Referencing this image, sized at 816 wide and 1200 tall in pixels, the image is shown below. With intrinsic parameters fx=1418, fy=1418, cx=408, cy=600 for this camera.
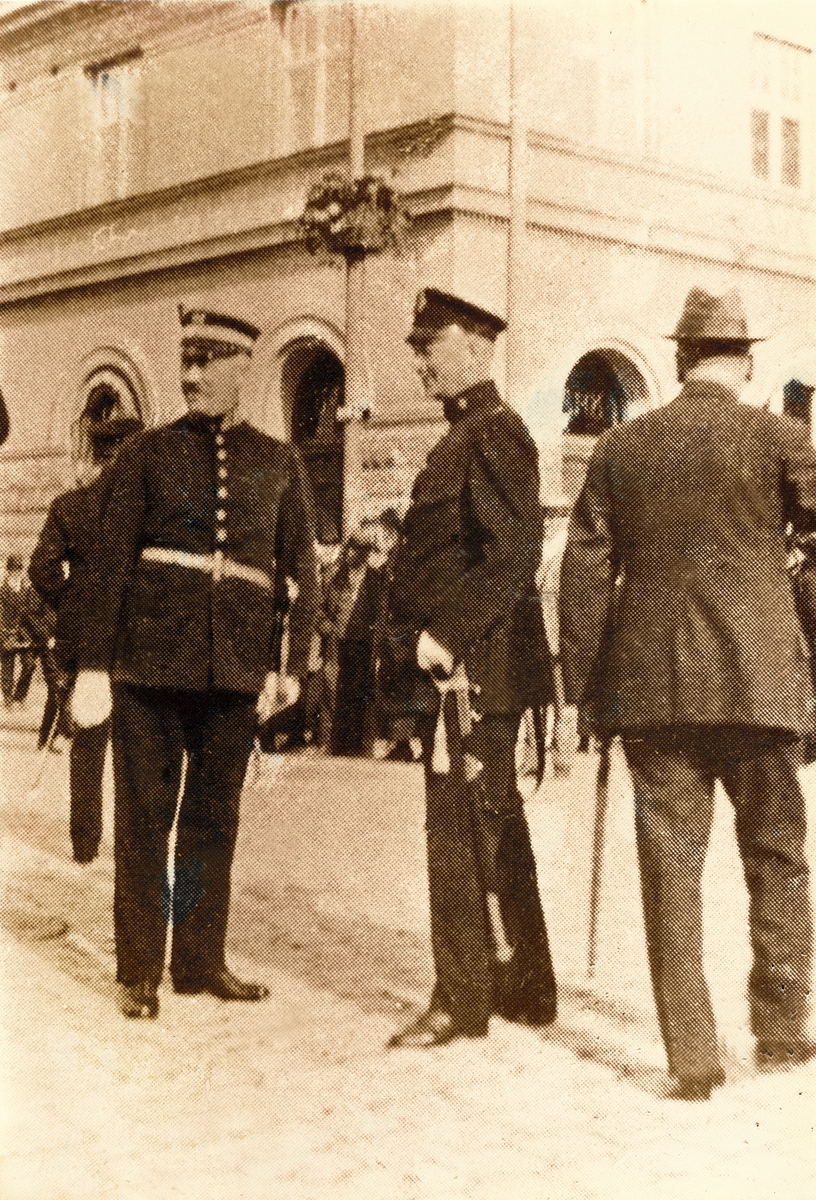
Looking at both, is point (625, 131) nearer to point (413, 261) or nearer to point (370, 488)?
point (413, 261)

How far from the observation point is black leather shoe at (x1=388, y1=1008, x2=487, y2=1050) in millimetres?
3441

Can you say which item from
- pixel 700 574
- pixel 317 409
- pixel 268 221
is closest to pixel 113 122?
pixel 268 221

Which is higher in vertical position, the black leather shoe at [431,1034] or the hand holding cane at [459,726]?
the hand holding cane at [459,726]

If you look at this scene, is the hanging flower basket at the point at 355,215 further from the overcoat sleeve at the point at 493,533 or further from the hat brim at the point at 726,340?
the hat brim at the point at 726,340

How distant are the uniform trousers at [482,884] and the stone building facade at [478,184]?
31.3 inches

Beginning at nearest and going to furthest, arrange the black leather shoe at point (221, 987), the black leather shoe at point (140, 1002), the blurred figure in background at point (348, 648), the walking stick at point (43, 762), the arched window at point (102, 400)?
the black leather shoe at point (140, 1002)
the black leather shoe at point (221, 987)
the arched window at point (102, 400)
the walking stick at point (43, 762)
the blurred figure in background at point (348, 648)

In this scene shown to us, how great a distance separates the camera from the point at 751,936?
324cm

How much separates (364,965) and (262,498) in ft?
4.25

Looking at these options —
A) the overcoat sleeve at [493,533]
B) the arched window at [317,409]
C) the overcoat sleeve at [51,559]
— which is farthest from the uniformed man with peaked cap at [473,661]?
the overcoat sleeve at [51,559]

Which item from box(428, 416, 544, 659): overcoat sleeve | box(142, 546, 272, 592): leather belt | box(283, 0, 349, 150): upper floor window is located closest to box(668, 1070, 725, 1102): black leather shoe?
box(428, 416, 544, 659): overcoat sleeve

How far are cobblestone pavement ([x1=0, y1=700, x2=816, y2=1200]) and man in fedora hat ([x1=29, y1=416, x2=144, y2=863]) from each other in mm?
308

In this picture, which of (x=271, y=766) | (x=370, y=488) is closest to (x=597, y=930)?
(x=370, y=488)

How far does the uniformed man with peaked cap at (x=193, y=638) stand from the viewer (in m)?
3.65

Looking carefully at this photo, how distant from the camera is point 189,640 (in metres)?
3.63
